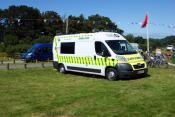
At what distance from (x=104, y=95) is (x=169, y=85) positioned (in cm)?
393

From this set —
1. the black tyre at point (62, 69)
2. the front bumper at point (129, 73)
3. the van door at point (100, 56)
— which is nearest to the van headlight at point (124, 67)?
the front bumper at point (129, 73)

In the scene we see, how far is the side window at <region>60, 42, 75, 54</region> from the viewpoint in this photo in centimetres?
2184

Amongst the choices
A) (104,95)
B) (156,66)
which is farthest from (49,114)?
(156,66)

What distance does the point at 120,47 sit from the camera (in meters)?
19.5

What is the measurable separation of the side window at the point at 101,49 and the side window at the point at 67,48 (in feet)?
7.90

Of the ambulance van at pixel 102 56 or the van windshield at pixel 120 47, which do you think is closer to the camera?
the ambulance van at pixel 102 56

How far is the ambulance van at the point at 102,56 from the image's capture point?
A: 1852 centimetres

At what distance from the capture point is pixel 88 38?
2030cm

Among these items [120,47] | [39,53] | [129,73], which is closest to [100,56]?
[120,47]

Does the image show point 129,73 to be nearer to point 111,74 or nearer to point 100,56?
point 111,74

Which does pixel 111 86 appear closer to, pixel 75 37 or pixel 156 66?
pixel 75 37

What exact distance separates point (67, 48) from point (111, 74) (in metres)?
4.57

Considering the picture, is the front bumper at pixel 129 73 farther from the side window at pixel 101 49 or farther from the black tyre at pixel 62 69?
the black tyre at pixel 62 69

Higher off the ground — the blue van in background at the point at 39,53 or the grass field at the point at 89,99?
the blue van in background at the point at 39,53
